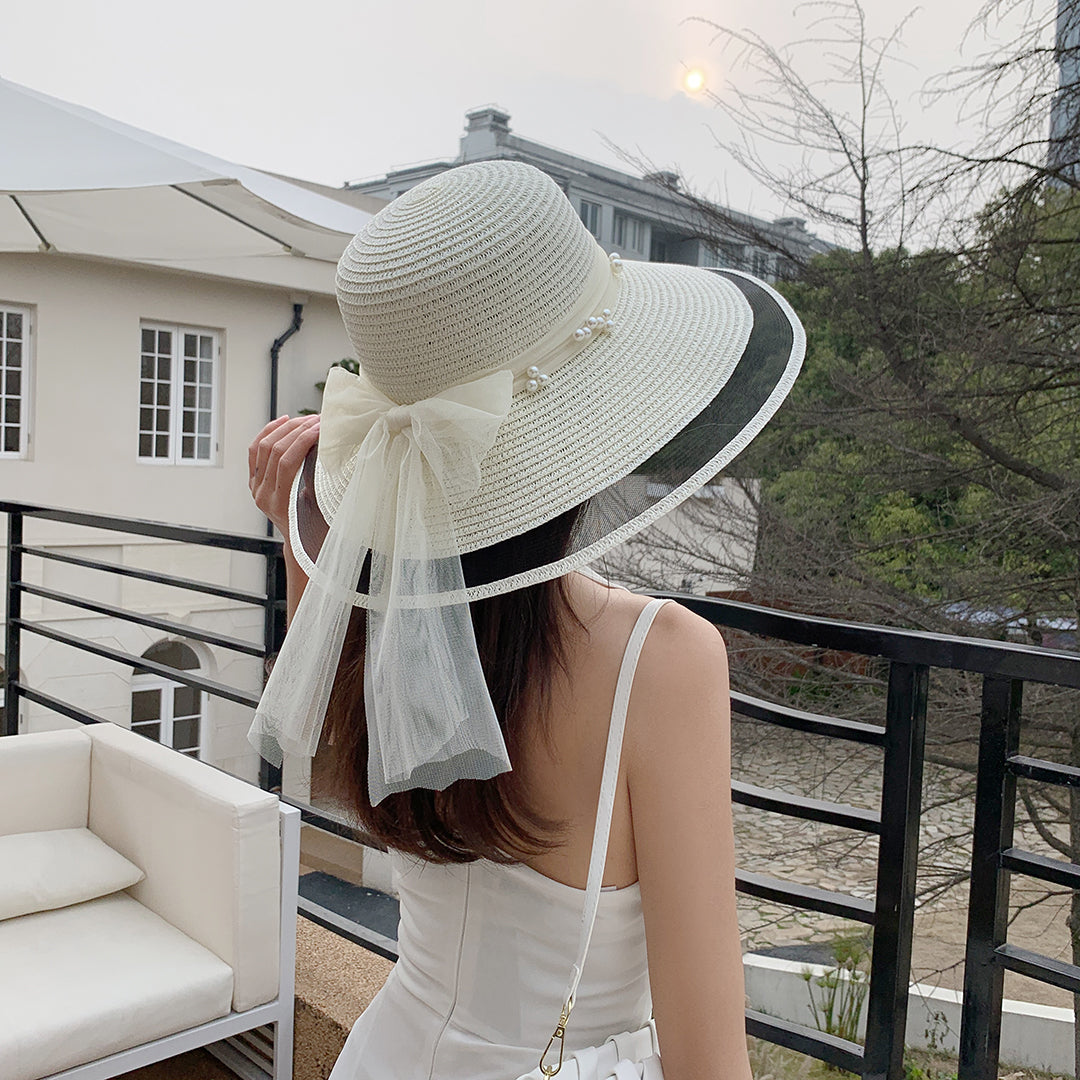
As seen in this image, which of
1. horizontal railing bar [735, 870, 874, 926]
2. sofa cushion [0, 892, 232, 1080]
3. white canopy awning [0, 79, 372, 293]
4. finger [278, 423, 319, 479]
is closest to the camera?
finger [278, 423, 319, 479]

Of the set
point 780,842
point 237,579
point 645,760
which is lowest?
point 780,842

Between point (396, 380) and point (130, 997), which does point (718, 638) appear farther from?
point (130, 997)

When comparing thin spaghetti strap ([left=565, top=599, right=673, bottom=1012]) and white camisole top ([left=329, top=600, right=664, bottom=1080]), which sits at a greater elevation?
thin spaghetti strap ([left=565, top=599, right=673, bottom=1012])

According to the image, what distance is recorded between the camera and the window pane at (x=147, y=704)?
42.1 feet

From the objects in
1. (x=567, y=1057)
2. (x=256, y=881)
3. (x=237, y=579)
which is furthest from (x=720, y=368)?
(x=237, y=579)

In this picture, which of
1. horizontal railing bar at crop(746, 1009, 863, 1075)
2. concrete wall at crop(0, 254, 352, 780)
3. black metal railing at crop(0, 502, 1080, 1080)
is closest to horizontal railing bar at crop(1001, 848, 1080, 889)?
black metal railing at crop(0, 502, 1080, 1080)

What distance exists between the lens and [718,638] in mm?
764

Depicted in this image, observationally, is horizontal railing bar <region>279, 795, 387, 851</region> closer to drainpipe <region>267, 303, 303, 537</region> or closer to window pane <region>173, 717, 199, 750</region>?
window pane <region>173, 717, 199, 750</region>

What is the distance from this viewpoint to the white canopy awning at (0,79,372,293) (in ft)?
12.2

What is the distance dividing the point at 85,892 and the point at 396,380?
178cm

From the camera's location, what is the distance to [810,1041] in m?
1.49

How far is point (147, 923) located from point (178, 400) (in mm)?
12185

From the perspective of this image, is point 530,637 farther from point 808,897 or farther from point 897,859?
point 808,897

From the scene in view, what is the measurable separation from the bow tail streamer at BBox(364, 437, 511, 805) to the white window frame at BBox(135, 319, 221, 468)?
1304 centimetres
